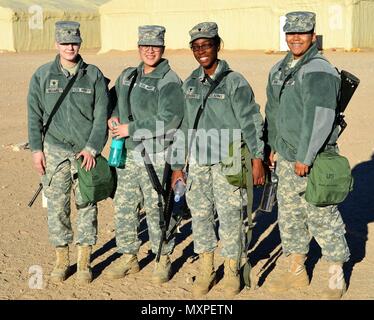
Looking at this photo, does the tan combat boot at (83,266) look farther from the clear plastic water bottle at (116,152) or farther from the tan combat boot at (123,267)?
the clear plastic water bottle at (116,152)

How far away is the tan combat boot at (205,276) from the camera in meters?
5.03

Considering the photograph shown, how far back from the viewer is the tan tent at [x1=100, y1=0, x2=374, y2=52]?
3008 centimetres

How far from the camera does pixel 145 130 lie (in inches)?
195

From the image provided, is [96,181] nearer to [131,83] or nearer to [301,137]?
[131,83]

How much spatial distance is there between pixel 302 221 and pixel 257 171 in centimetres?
57

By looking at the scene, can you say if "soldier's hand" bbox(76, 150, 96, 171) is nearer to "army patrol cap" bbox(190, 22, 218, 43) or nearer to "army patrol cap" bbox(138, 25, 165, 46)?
"army patrol cap" bbox(138, 25, 165, 46)

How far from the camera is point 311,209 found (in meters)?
4.84

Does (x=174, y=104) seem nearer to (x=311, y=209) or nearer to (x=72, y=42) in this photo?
(x=72, y=42)

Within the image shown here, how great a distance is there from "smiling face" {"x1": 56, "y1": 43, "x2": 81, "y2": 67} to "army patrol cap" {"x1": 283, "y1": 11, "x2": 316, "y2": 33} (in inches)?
62.1

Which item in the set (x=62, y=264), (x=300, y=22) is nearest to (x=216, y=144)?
(x=300, y=22)

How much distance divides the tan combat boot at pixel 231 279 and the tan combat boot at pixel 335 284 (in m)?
0.64

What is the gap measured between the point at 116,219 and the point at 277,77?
1.69m

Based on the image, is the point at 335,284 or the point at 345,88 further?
the point at 335,284
